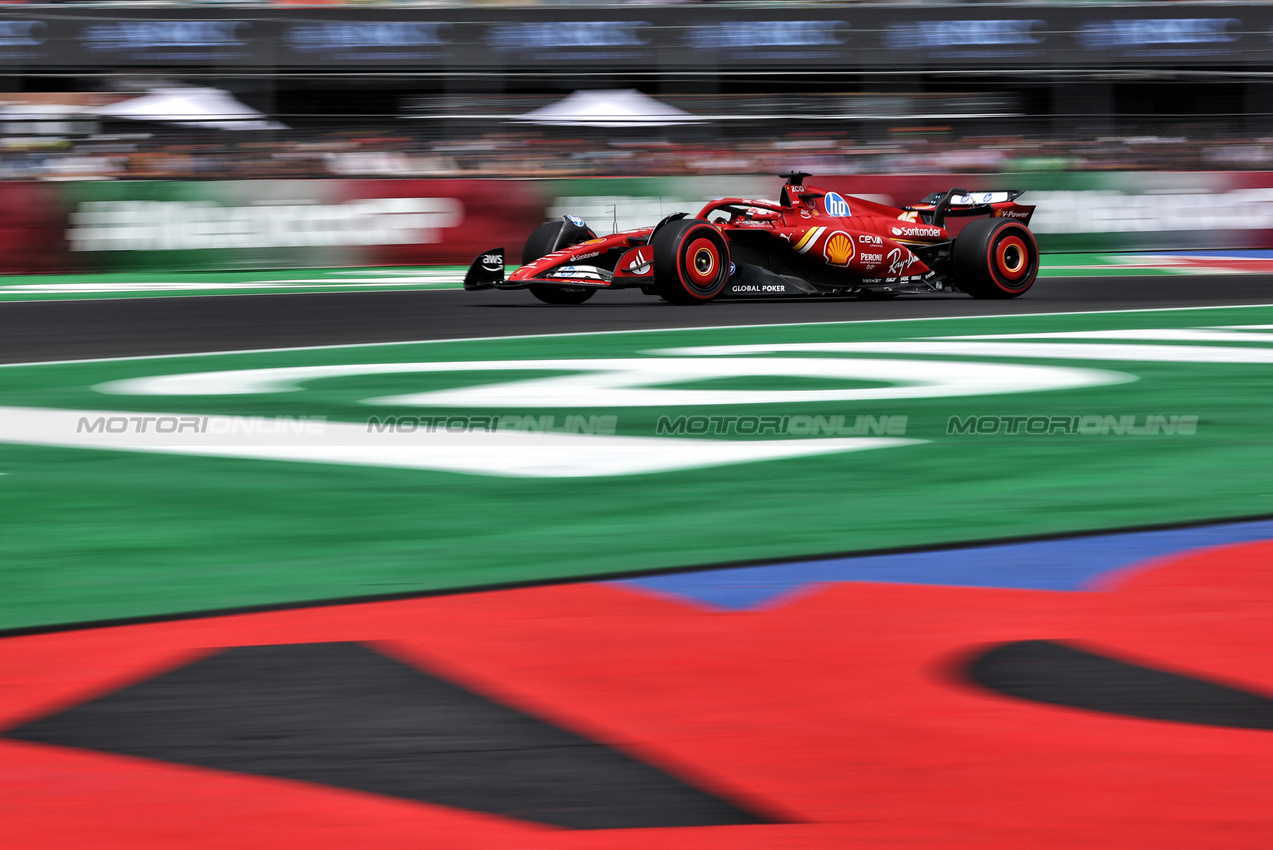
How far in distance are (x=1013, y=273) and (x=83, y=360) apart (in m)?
6.22

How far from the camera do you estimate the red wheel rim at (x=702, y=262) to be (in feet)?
33.1

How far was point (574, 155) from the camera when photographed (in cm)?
1744

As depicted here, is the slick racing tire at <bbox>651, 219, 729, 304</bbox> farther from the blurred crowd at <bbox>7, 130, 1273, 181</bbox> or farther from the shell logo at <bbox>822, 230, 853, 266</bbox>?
the blurred crowd at <bbox>7, 130, 1273, 181</bbox>

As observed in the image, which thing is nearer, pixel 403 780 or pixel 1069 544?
pixel 403 780

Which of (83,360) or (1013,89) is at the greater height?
(1013,89)

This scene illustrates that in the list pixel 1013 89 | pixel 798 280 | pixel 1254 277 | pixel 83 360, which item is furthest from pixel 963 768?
pixel 1013 89

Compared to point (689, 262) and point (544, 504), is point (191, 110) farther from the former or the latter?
point (544, 504)

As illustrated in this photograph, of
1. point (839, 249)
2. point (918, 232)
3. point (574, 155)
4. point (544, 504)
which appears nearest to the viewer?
point (544, 504)

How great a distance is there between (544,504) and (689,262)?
254 inches

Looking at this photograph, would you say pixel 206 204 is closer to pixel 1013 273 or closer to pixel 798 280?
pixel 798 280

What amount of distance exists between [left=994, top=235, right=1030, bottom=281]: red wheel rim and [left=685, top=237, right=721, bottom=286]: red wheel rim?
1.92m

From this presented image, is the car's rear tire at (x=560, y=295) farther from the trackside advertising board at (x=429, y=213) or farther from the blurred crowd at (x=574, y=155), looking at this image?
the blurred crowd at (x=574, y=155)

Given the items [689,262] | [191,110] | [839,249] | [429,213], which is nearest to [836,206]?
[839,249]

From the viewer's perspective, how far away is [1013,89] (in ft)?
81.7
